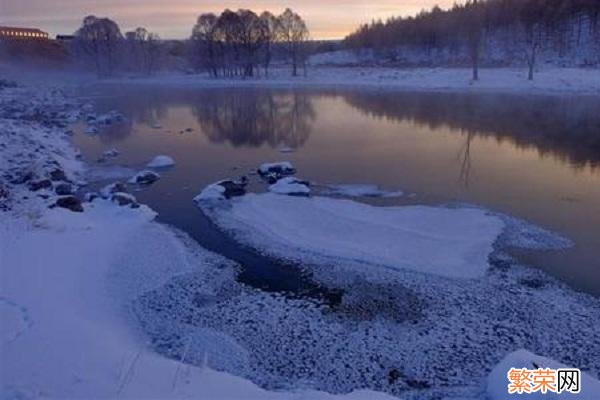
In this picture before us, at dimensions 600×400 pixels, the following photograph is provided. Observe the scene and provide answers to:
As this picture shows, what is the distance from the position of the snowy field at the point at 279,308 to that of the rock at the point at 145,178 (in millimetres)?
3772

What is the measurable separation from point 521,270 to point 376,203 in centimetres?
627

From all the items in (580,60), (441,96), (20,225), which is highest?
(580,60)

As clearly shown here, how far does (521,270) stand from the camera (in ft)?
39.5

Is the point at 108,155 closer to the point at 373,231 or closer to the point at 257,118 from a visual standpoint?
the point at 257,118

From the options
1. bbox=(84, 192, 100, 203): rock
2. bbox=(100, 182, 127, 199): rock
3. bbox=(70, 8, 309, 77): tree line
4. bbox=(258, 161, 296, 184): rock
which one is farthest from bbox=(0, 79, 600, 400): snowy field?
bbox=(70, 8, 309, 77): tree line

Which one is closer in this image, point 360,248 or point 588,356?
point 588,356

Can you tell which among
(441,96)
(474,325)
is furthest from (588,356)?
(441,96)

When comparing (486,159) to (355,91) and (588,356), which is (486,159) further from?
(355,91)

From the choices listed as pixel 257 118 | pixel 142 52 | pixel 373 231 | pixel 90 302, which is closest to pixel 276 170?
pixel 373 231

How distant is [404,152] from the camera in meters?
25.8

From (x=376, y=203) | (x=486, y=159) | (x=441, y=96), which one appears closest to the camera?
(x=376, y=203)

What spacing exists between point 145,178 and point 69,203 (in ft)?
17.7

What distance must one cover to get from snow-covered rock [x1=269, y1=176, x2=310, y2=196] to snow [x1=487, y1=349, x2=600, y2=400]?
1168 centimetres

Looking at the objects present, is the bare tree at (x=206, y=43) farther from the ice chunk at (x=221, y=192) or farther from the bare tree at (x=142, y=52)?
the ice chunk at (x=221, y=192)
